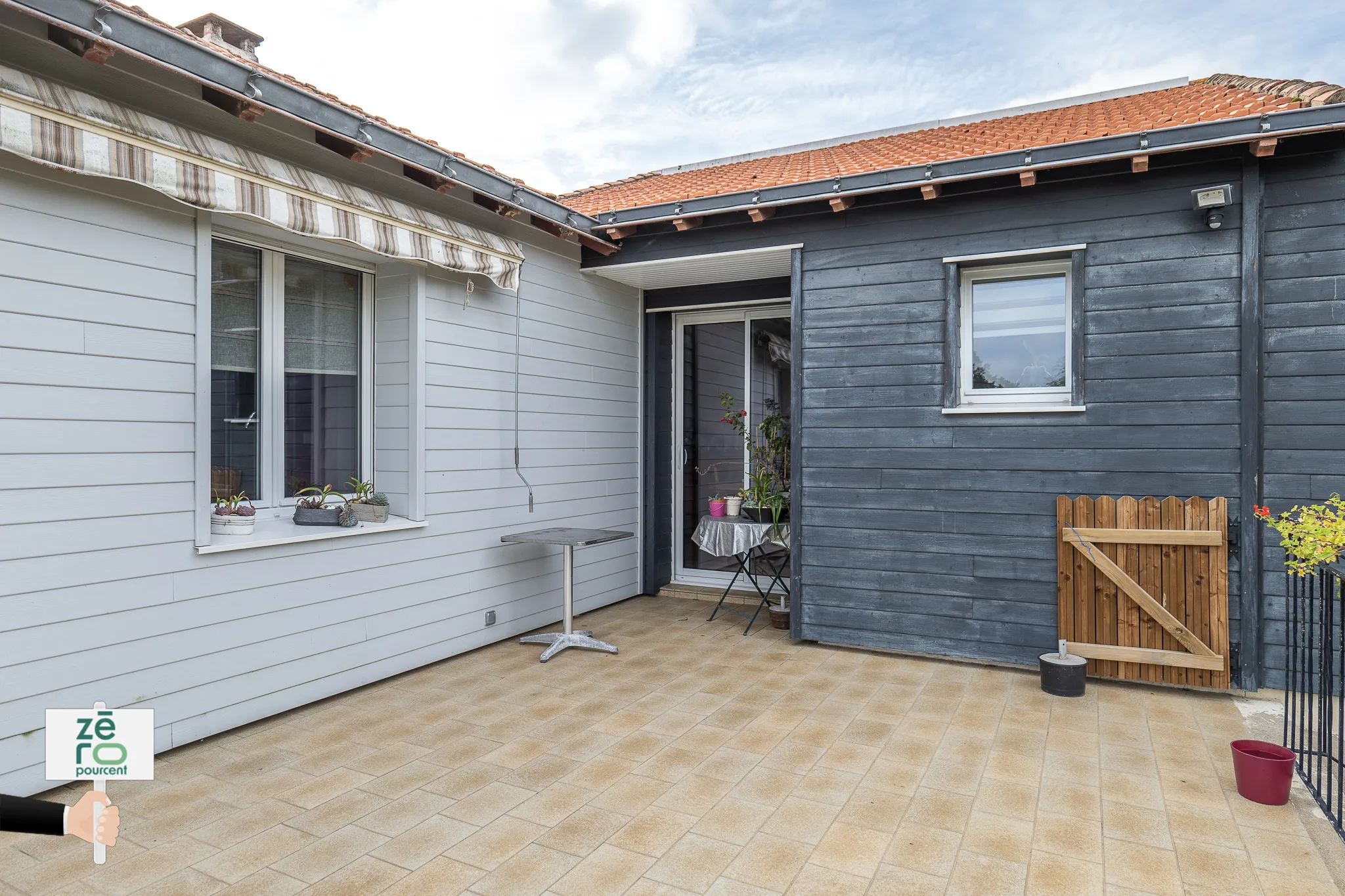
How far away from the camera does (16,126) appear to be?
8.52 ft

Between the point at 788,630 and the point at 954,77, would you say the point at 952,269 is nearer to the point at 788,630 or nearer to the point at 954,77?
the point at 788,630

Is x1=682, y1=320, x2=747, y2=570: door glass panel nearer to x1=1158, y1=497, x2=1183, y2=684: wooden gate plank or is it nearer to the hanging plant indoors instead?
x1=1158, y1=497, x2=1183, y2=684: wooden gate plank

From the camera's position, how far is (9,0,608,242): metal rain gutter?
2.66 metres

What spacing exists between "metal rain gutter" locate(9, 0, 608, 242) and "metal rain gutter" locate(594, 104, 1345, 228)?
1.07m

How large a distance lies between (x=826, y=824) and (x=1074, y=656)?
7.19ft

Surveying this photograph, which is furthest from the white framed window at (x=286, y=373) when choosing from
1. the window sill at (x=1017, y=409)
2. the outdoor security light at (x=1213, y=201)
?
the outdoor security light at (x=1213, y=201)

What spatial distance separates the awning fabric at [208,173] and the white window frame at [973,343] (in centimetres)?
296

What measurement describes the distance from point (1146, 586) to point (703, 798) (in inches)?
110

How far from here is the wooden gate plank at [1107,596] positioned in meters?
4.19

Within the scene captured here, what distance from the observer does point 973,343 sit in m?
4.70

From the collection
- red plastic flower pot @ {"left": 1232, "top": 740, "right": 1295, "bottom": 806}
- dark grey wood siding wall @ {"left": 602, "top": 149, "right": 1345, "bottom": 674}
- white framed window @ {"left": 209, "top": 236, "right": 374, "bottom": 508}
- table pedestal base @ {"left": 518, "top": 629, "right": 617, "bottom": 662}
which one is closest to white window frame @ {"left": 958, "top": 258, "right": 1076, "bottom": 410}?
dark grey wood siding wall @ {"left": 602, "top": 149, "right": 1345, "bottom": 674}

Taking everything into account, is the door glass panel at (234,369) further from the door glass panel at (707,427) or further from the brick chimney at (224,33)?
the door glass panel at (707,427)

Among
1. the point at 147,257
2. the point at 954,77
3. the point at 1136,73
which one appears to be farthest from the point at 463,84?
the point at 147,257

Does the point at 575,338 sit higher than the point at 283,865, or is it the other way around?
the point at 575,338
